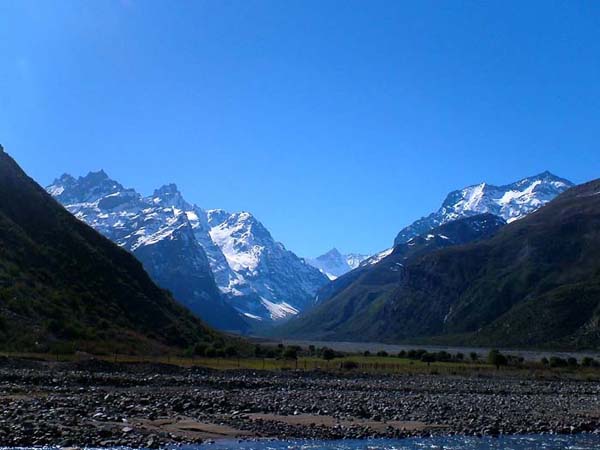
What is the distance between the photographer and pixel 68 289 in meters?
112

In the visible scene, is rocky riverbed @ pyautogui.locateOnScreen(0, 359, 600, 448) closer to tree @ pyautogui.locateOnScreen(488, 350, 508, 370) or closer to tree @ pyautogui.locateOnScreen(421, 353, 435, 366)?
tree @ pyautogui.locateOnScreen(488, 350, 508, 370)

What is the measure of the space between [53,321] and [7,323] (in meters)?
8.34

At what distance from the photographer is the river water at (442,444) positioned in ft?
113

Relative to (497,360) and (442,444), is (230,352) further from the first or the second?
(442,444)

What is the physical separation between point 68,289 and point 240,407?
72483 millimetres

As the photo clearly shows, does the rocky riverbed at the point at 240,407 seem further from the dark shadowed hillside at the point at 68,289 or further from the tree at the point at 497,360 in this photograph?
the tree at the point at 497,360

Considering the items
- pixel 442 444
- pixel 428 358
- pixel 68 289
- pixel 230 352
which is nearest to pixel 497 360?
pixel 428 358

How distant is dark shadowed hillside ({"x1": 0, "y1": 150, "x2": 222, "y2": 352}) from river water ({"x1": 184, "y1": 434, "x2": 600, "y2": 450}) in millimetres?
56751

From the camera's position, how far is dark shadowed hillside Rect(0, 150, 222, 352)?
309 feet

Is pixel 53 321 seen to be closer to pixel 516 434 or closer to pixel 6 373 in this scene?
pixel 6 373

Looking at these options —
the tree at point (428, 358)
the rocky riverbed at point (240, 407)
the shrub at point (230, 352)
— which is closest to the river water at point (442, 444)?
the rocky riverbed at point (240, 407)

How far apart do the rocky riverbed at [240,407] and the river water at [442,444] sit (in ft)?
5.00

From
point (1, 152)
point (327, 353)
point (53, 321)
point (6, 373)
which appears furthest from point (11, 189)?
point (6, 373)

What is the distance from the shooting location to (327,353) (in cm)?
12456
